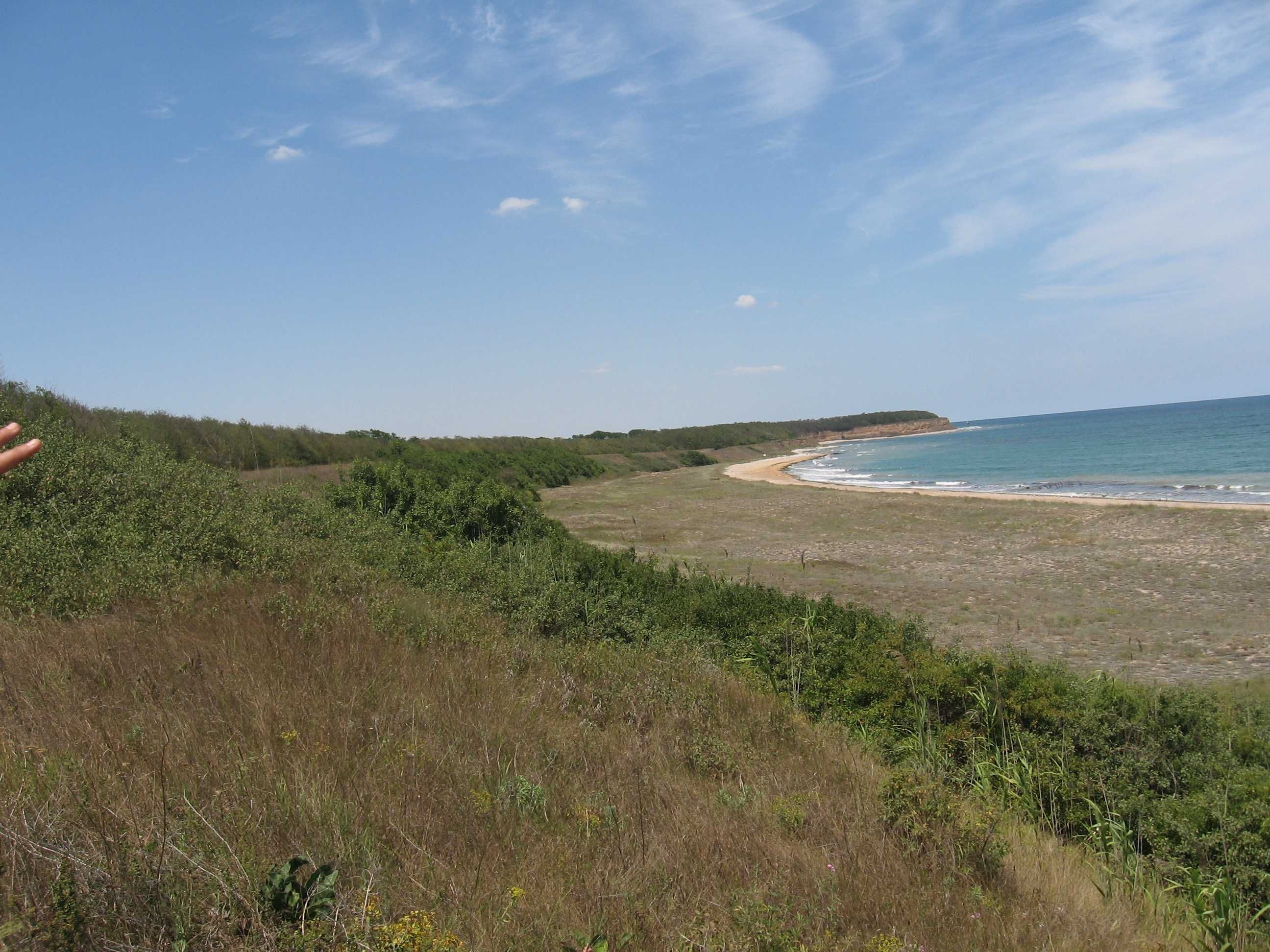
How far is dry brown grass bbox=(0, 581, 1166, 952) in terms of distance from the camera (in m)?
2.77

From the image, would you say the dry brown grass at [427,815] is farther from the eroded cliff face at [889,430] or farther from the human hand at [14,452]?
the eroded cliff face at [889,430]

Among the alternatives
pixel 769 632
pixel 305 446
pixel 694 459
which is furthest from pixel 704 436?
pixel 769 632

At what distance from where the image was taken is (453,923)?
281 cm

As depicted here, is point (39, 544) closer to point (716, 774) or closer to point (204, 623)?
point (204, 623)

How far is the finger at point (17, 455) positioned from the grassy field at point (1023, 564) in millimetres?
12372

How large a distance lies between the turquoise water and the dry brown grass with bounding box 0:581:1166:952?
3094 cm

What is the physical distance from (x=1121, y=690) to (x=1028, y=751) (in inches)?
48.6

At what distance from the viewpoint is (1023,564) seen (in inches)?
762

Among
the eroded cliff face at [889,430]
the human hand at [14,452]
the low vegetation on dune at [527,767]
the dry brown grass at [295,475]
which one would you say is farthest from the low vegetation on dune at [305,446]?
the eroded cliff face at [889,430]

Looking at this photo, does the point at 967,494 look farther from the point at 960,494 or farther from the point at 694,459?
the point at 694,459

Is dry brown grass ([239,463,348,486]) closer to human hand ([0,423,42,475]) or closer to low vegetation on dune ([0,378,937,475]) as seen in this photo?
low vegetation on dune ([0,378,937,475])

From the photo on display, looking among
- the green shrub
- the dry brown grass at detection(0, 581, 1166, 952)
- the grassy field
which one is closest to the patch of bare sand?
the grassy field

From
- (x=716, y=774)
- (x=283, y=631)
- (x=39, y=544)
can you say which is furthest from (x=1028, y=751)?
(x=39, y=544)

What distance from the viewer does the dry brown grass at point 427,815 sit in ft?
9.07
